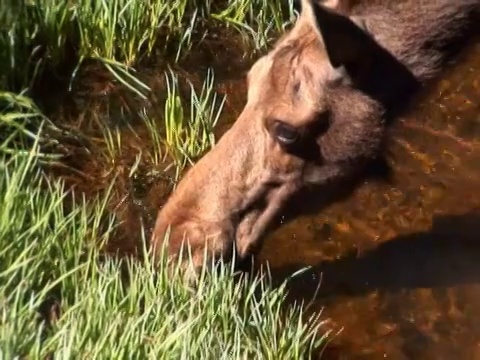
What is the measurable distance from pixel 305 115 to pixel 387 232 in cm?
128

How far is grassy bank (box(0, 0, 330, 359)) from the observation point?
3398mm

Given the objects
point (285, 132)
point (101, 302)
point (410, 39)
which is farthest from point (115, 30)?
point (101, 302)

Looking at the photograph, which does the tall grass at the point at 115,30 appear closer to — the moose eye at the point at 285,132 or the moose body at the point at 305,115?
the moose body at the point at 305,115

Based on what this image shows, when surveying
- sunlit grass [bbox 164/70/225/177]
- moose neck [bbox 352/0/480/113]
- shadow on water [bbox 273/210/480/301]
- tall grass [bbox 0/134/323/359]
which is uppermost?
moose neck [bbox 352/0/480/113]

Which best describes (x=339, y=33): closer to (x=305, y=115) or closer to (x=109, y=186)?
(x=305, y=115)

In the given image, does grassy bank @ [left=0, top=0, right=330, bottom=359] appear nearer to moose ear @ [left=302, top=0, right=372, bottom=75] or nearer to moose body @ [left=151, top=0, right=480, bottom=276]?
moose body @ [left=151, top=0, right=480, bottom=276]

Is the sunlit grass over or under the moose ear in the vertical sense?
under

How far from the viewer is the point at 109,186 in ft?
15.4

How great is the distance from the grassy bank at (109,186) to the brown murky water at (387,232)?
0.03 m

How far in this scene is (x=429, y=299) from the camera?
4.65 meters

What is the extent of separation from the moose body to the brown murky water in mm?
176

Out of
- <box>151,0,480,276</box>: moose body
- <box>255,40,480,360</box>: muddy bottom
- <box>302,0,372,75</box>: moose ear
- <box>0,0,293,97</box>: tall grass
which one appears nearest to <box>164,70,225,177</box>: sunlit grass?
<box>0,0,293,97</box>: tall grass

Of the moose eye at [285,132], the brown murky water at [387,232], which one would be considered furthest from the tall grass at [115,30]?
the moose eye at [285,132]

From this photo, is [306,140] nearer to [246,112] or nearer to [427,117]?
[246,112]
